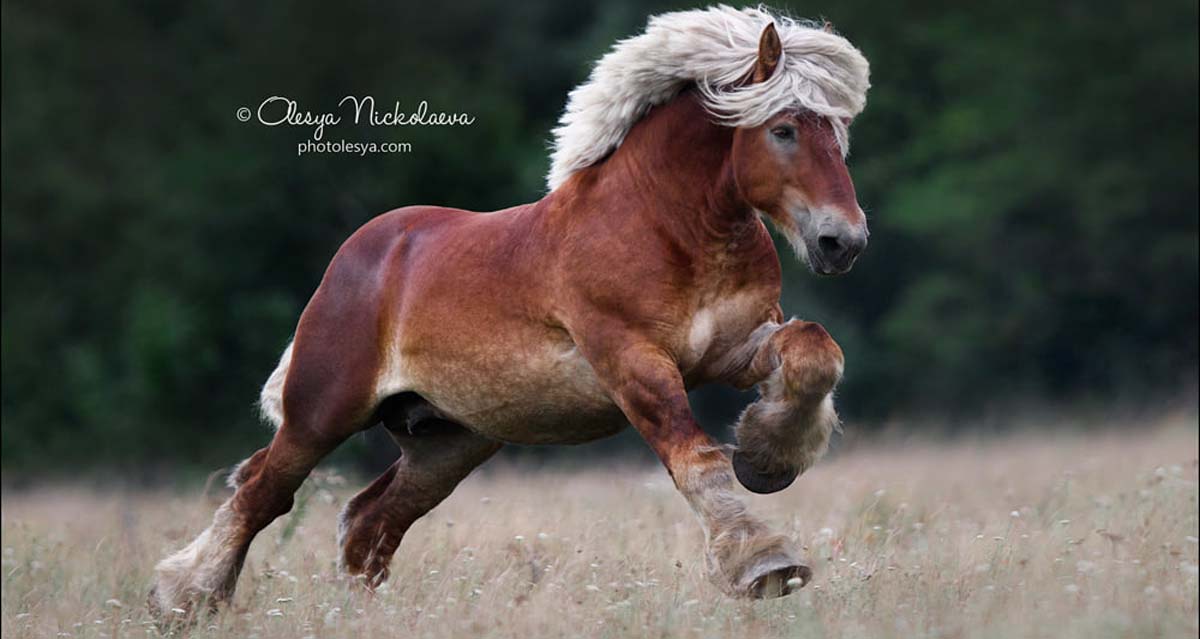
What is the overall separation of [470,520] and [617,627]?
3364 mm

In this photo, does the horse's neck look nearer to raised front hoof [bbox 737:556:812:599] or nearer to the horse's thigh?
raised front hoof [bbox 737:556:812:599]

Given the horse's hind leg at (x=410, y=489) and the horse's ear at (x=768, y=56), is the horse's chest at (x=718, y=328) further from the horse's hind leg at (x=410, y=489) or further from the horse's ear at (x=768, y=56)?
the horse's hind leg at (x=410, y=489)

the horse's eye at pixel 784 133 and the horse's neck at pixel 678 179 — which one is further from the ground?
the horse's eye at pixel 784 133

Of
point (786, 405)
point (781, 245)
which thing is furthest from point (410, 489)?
point (781, 245)

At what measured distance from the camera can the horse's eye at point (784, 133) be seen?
5.39m

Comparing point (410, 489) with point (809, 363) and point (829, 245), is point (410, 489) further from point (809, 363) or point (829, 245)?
point (829, 245)

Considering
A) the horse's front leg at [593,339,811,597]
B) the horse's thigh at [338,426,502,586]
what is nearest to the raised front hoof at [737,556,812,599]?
the horse's front leg at [593,339,811,597]

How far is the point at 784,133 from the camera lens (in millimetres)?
5402

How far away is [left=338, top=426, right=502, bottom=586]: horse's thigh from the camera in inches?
272

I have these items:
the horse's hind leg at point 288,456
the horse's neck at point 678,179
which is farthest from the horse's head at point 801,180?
the horse's hind leg at point 288,456

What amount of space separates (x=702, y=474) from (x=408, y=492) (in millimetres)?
2162

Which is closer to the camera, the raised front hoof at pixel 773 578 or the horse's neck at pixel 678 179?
the raised front hoof at pixel 773 578

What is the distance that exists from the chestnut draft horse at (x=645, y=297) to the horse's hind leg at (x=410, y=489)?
0.73 feet

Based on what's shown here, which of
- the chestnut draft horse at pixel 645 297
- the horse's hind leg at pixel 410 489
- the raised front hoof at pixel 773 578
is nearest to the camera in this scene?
the raised front hoof at pixel 773 578
